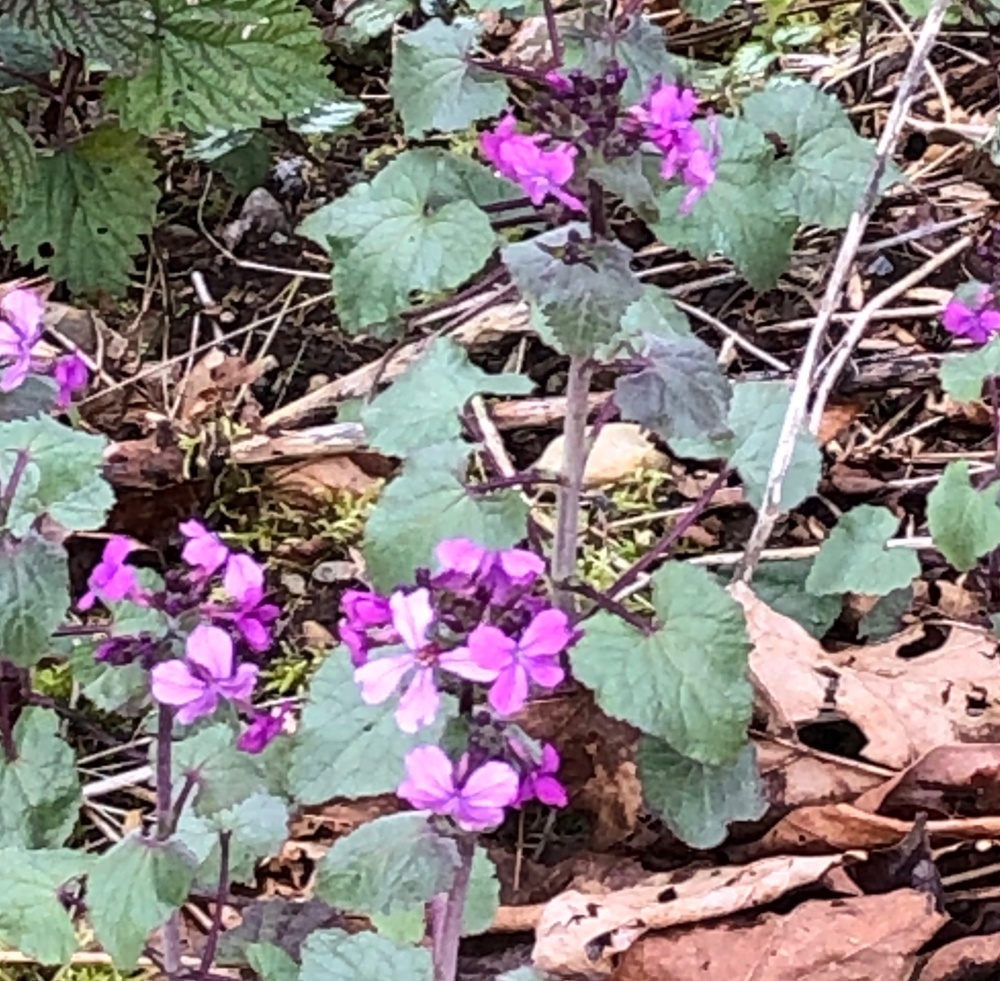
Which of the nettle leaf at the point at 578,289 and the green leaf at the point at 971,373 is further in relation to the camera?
the green leaf at the point at 971,373

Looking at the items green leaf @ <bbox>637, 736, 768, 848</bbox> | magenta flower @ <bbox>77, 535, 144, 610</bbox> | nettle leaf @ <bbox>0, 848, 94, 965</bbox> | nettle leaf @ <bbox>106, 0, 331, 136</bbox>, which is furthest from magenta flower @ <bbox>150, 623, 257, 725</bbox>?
nettle leaf @ <bbox>106, 0, 331, 136</bbox>

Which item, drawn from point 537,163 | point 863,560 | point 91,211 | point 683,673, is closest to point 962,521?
point 863,560

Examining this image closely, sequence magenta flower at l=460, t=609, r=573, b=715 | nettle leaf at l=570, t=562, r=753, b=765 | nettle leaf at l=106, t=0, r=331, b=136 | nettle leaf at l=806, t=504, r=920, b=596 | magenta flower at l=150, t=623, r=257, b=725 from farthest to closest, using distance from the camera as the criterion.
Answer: nettle leaf at l=106, t=0, r=331, b=136 < nettle leaf at l=806, t=504, r=920, b=596 < nettle leaf at l=570, t=562, r=753, b=765 < magenta flower at l=150, t=623, r=257, b=725 < magenta flower at l=460, t=609, r=573, b=715

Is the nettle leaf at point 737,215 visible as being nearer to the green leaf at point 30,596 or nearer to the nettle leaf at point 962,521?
the nettle leaf at point 962,521

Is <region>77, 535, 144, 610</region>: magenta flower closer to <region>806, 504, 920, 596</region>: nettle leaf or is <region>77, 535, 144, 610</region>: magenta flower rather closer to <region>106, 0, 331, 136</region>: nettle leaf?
<region>806, 504, 920, 596</region>: nettle leaf

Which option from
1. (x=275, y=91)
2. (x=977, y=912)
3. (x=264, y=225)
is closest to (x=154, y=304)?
(x=264, y=225)

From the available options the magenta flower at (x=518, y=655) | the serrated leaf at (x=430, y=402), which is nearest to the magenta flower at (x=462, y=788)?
the magenta flower at (x=518, y=655)
